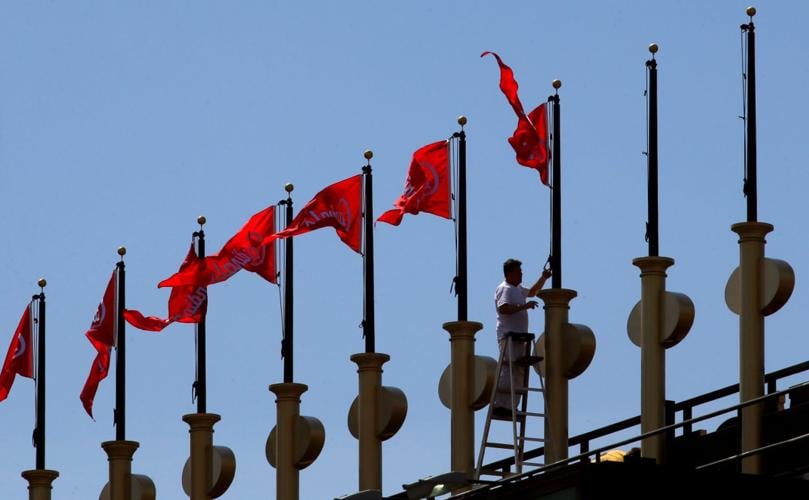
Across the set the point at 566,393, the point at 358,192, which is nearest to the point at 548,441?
the point at 566,393

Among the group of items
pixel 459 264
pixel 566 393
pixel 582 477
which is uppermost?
pixel 459 264

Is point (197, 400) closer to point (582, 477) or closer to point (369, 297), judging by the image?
point (369, 297)

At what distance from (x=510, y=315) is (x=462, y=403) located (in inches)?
108

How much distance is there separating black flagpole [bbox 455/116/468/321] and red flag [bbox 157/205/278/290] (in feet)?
13.2

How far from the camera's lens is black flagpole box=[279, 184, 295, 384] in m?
36.9

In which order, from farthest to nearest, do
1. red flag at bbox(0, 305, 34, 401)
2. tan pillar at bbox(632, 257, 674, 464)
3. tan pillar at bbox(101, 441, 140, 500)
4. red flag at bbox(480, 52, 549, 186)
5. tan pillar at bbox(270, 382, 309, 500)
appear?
1. red flag at bbox(0, 305, 34, 401)
2. tan pillar at bbox(101, 441, 140, 500)
3. tan pillar at bbox(270, 382, 309, 500)
4. red flag at bbox(480, 52, 549, 186)
5. tan pillar at bbox(632, 257, 674, 464)

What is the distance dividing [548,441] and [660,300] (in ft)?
7.42

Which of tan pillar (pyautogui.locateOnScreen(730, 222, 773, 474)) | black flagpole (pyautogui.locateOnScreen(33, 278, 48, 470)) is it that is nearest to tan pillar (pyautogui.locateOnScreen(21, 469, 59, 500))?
black flagpole (pyautogui.locateOnScreen(33, 278, 48, 470))

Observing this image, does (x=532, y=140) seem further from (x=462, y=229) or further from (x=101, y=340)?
(x=101, y=340)

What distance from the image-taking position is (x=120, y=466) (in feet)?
129

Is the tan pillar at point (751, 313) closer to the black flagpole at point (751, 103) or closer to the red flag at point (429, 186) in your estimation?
the black flagpole at point (751, 103)

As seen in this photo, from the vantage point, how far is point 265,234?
124 feet

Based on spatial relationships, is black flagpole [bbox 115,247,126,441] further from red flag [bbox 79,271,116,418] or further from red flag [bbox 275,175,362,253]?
red flag [bbox 275,175,362,253]

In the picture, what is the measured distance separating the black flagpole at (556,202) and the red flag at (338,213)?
409 centimetres
